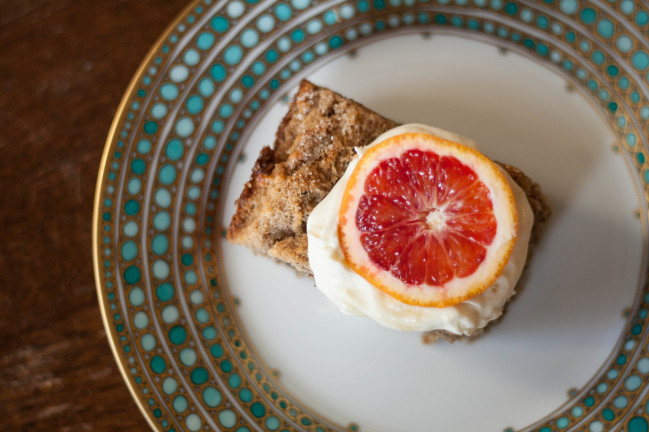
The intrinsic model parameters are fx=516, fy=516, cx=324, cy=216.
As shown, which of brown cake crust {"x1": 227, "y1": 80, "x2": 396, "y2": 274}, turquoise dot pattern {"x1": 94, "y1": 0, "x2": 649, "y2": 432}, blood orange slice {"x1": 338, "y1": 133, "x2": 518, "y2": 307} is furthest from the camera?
turquoise dot pattern {"x1": 94, "y1": 0, "x2": 649, "y2": 432}

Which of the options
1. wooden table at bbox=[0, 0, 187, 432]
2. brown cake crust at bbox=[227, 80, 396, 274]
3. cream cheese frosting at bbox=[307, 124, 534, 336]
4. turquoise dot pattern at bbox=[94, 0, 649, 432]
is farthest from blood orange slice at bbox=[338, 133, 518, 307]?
wooden table at bbox=[0, 0, 187, 432]

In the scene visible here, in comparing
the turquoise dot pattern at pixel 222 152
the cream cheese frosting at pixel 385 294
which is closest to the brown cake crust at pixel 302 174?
the cream cheese frosting at pixel 385 294

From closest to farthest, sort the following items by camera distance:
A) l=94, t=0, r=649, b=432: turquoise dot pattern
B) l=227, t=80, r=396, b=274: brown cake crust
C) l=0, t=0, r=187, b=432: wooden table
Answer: l=227, t=80, r=396, b=274: brown cake crust < l=94, t=0, r=649, b=432: turquoise dot pattern < l=0, t=0, r=187, b=432: wooden table

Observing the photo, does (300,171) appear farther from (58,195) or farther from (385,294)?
(58,195)

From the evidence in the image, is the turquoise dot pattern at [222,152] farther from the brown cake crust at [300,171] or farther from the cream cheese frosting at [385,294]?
the cream cheese frosting at [385,294]

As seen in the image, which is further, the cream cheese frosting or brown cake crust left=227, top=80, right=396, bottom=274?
Result: brown cake crust left=227, top=80, right=396, bottom=274

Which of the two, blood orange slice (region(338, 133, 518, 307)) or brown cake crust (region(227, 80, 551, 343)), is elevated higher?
brown cake crust (region(227, 80, 551, 343))

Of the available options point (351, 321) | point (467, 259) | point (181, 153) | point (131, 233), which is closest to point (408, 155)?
point (467, 259)

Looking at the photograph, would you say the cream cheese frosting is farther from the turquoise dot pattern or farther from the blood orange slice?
the turquoise dot pattern

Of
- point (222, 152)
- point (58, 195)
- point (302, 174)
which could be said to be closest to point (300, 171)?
point (302, 174)
